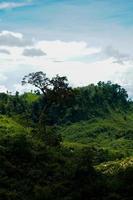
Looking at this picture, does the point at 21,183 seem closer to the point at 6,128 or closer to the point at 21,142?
the point at 21,142

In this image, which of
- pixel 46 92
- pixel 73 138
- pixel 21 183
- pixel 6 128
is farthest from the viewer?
pixel 73 138

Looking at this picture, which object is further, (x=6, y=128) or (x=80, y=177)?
(x=6, y=128)

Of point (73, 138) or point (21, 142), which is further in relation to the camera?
point (73, 138)

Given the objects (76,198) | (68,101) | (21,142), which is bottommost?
(76,198)

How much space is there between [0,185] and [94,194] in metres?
10.2

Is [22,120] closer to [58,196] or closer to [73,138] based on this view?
[58,196]

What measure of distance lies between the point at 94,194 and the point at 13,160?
1509cm

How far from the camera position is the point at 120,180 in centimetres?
4744

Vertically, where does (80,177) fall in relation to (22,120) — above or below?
below

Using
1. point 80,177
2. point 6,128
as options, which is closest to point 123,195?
point 80,177

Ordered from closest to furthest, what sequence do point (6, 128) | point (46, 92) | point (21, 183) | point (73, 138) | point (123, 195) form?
point (123, 195)
point (21, 183)
point (6, 128)
point (46, 92)
point (73, 138)

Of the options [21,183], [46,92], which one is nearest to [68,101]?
[46,92]

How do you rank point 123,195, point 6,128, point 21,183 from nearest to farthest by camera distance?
1. point 123,195
2. point 21,183
3. point 6,128

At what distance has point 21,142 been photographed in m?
61.2
